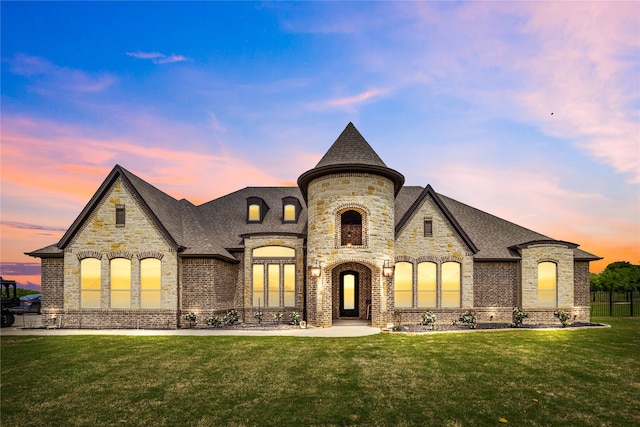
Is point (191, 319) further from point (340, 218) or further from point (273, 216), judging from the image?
point (340, 218)

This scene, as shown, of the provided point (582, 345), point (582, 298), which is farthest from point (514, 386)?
point (582, 298)

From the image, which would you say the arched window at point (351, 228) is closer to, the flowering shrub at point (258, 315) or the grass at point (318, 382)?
the flowering shrub at point (258, 315)

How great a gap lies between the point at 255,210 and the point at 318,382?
16635 mm

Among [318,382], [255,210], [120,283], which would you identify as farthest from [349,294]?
[318,382]

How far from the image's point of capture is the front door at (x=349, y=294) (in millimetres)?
23078

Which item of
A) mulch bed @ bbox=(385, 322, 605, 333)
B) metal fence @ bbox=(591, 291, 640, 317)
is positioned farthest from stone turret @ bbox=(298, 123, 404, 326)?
metal fence @ bbox=(591, 291, 640, 317)

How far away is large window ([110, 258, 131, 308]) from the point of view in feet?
66.8

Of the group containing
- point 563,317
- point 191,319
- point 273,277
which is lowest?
point 563,317

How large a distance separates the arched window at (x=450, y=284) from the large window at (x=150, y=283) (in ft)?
49.1

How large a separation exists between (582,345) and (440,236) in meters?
8.76

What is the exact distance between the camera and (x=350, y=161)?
20.0 metres

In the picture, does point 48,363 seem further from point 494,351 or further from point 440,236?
point 440,236

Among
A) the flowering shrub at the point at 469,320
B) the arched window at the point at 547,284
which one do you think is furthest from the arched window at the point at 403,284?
the arched window at the point at 547,284

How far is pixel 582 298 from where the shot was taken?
23391 millimetres
